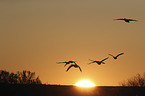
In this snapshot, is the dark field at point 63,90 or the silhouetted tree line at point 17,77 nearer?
the dark field at point 63,90

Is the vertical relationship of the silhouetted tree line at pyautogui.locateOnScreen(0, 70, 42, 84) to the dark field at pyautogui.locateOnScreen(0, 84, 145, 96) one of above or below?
above

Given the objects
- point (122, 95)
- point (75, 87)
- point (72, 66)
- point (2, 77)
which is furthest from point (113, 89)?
point (2, 77)

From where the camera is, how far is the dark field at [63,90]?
145 feet

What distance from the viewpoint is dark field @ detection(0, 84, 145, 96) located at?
145ft

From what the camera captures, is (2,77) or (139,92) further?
(2,77)

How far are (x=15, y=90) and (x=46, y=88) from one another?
3.39m

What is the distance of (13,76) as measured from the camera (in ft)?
344

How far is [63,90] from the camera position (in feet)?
152

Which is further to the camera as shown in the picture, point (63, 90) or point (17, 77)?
point (17, 77)

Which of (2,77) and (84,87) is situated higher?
(2,77)

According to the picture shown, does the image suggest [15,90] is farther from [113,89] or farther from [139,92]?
[139,92]

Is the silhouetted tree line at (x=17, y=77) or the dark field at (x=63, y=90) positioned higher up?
the silhouetted tree line at (x=17, y=77)

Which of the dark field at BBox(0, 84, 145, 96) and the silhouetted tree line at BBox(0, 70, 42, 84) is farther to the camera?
the silhouetted tree line at BBox(0, 70, 42, 84)

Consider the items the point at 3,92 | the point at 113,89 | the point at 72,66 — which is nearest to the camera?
the point at 72,66
